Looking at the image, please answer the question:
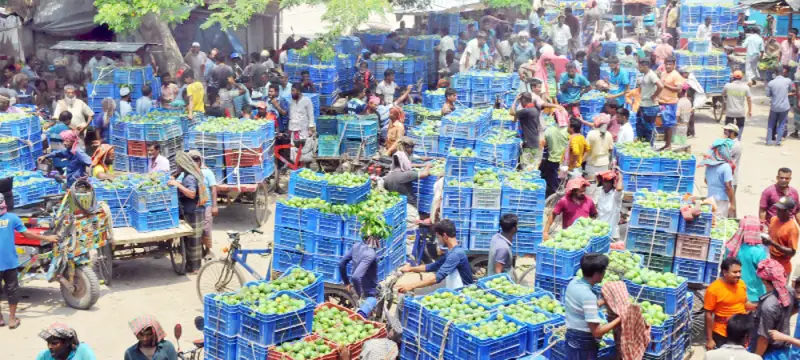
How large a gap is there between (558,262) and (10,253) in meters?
6.23

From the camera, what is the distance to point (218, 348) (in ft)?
30.2

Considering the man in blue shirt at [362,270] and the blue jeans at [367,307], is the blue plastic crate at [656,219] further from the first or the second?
the blue jeans at [367,307]

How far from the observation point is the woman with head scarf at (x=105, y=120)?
17.9 metres

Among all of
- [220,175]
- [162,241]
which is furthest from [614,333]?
[220,175]

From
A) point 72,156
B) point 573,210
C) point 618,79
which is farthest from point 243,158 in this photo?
point 618,79

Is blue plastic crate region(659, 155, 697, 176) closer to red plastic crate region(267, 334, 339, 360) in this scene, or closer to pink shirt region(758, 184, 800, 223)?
pink shirt region(758, 184, 800, 223)

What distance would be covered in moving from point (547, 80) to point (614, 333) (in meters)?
14.3

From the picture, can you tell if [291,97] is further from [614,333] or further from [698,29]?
[698,29]

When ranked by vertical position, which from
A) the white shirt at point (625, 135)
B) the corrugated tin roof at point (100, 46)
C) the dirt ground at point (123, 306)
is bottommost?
the dirt ground at point (123, 306)

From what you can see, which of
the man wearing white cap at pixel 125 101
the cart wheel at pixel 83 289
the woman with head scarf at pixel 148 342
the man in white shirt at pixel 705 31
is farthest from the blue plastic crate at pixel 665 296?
the man in white shirt at pixel 705 31

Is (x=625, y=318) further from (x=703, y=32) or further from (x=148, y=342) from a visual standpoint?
(x=703, y=32)

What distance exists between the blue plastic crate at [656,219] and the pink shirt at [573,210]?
0.88m

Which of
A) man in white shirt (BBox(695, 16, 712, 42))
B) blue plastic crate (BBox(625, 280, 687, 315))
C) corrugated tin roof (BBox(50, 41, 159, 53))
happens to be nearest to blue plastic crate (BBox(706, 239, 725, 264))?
blue plastic crate (BBox(625, 280, 687, 315))

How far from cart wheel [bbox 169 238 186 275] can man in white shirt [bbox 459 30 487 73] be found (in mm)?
10706
